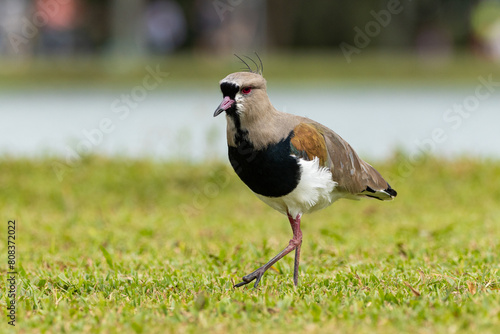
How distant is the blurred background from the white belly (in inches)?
164

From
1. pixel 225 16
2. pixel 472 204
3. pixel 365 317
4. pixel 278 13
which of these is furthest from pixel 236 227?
pixel 278 13

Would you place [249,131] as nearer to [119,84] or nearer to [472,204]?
[472,204]

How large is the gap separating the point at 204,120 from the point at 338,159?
7.26 m

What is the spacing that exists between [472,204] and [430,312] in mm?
4346

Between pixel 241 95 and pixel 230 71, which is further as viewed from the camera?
pixel 230 71
